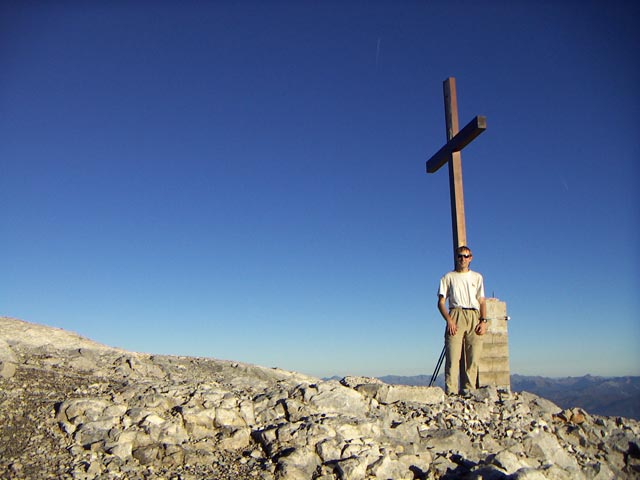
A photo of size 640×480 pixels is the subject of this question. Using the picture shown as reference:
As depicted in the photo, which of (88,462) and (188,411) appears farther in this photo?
(188,411)

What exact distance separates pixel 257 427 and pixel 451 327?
339 centimetres

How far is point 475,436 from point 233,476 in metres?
2.80

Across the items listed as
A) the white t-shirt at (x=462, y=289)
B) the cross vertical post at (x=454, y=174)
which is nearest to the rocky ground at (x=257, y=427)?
the white t-shirt at (x=462, y=289)

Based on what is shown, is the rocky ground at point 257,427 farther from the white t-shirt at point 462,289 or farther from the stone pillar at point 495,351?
the white t-shirt at point 462,289

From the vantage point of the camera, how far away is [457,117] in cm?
930

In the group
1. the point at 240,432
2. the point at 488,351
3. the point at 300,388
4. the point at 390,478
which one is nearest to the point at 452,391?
the point at 488,351

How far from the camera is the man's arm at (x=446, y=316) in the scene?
731 centimetres

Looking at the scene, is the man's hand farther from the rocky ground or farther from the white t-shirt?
the rocky ground

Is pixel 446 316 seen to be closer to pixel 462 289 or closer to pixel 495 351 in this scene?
pixel 462 289

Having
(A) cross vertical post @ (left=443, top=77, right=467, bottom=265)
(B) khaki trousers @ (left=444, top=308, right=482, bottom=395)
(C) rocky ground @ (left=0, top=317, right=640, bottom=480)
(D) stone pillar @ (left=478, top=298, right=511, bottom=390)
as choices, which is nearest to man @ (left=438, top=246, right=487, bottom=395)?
(B) khaki trousers @ (left=444, top=308, right=482, bottom=395)

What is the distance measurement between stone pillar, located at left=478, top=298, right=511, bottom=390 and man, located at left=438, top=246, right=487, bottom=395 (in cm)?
34

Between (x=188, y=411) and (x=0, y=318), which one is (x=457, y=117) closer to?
(x=188, y=411)

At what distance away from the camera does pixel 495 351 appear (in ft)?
25.7

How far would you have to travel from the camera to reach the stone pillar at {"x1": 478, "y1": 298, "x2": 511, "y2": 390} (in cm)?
777
